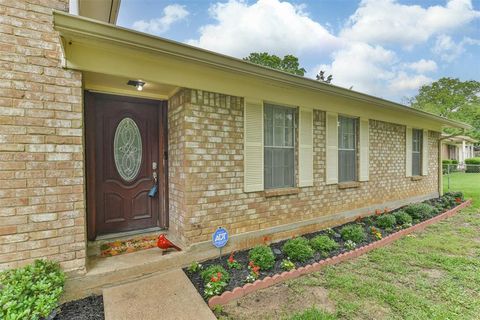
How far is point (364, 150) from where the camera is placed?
5703mm

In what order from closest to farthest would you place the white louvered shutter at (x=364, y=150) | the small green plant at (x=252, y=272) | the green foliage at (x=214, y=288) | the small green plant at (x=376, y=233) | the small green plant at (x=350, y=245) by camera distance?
the green foliage at (x=214, y=288) → the small green plant at (x=252, y=272) → the small green plant at (x=350, y=245) → the small green plant at (x=376, y=233) → the white louvered shutter at (x=364, y=150)

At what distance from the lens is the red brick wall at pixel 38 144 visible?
2342 millimetres

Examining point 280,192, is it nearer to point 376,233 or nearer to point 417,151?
point 376,233

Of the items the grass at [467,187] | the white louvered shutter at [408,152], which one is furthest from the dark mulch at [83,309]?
the grass at [467,187]

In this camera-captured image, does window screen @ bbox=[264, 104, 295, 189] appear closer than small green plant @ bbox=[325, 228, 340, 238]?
Yes

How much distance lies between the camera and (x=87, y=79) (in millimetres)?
3002

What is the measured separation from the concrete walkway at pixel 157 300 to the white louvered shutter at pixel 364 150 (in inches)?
181

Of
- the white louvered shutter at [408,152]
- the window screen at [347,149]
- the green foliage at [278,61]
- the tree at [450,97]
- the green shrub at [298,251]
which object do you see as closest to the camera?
the green shrub at [298,251]

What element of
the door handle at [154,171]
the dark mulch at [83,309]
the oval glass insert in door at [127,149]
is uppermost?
the oval glass insert in door at [127,149]

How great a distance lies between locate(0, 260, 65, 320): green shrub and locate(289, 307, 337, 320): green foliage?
221 centimetres

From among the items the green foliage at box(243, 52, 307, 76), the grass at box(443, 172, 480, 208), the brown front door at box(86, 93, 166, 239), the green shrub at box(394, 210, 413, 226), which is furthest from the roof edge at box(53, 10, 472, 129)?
the green foliage at box(243, 52, 307, 76)

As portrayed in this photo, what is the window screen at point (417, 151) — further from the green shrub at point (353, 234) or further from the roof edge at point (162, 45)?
the roof edge at point (162, 45)

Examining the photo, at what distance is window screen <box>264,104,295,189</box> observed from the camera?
4203 millimetres

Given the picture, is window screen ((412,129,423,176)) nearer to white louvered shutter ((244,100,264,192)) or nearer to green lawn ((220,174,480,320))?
green lawn ((220,174,480,320))
